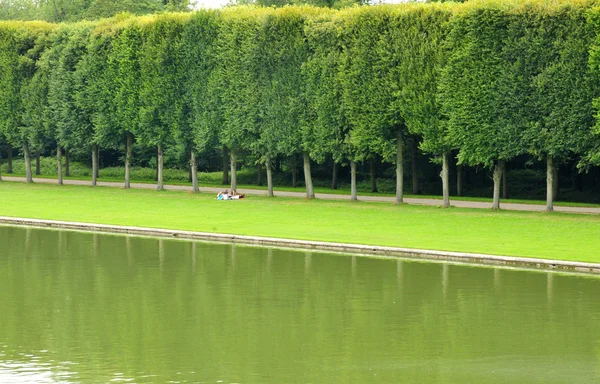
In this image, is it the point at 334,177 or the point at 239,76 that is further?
the point at 334,177

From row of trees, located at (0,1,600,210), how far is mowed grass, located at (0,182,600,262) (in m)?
3.62

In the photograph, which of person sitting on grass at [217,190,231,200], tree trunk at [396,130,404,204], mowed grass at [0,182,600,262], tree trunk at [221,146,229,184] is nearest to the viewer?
mowed grass at [0,182,600,262]

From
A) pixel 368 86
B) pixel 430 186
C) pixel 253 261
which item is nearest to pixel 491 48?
pixel 368 86

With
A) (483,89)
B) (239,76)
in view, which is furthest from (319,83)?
(483,89)

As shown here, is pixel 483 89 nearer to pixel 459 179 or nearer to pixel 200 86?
pixel 459 179

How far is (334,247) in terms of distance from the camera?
3666cm

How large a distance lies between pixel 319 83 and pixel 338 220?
13609mm

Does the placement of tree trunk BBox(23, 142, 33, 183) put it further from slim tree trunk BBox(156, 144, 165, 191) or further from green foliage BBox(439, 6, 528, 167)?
green foliage BBox(439, 6, 528, 167)

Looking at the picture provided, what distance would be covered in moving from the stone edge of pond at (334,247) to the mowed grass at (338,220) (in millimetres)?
1594

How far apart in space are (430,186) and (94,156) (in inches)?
895

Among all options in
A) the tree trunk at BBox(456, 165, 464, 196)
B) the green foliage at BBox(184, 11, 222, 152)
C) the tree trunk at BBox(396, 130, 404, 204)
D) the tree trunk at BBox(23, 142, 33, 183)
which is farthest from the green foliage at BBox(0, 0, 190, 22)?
the tree trunk at BBox(396, 130, 404, 204)

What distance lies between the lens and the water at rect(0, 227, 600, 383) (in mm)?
18922

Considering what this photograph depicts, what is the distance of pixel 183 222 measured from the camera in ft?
153

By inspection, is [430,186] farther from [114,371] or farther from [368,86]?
[114,371]
